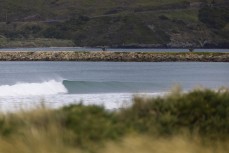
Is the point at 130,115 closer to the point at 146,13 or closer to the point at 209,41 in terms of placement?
the point at 209,41

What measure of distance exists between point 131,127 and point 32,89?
35.3 m

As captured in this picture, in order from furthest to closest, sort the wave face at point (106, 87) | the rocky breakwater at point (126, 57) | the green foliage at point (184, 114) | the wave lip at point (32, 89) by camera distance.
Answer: the rocky breakwater at point (126, 57), the wave face at point (106, 87), the wave lip at point (32, 89), the green foliage at point (184, 114)

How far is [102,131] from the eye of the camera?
10312 millimetres

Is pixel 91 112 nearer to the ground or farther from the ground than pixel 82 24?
farther from the ground

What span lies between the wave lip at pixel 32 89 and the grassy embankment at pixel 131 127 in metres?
31.0

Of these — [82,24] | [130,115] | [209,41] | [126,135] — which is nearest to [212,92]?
[130,115]

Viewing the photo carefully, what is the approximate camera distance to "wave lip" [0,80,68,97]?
43.2 m

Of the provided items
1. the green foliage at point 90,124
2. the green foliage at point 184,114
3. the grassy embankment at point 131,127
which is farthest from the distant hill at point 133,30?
the green foliage at point 90,124

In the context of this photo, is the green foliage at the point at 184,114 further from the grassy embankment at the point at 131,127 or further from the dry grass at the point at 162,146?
the dry grass at the point at 162,146

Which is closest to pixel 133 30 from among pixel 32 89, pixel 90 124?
pixel 32 89

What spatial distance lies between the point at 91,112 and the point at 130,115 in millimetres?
877

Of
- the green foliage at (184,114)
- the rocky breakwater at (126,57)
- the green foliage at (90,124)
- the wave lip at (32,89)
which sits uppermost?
the green foliage at (90,124)

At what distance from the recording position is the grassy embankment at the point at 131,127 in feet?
32.3

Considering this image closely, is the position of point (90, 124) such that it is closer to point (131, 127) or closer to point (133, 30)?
point (131, 127)
